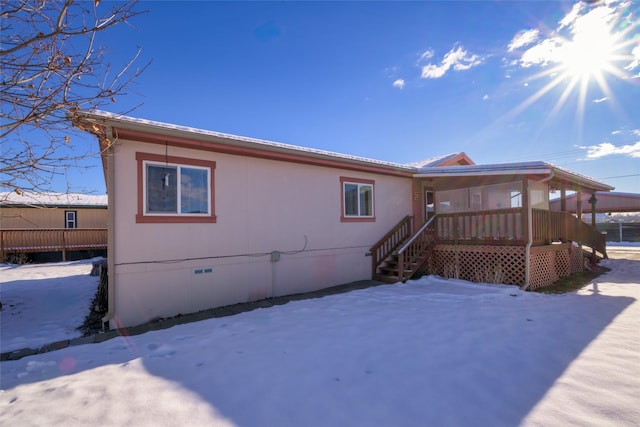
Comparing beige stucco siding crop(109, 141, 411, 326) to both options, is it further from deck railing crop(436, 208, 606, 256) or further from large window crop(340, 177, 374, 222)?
deck railing crop(436, 208, 606, 256)

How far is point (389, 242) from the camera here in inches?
372

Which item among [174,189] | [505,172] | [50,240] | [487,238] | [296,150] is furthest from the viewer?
[50,240]

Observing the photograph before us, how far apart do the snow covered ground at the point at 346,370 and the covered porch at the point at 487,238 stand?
2.36 metres

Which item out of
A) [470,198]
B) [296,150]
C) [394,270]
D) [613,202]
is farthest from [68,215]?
[613,202]

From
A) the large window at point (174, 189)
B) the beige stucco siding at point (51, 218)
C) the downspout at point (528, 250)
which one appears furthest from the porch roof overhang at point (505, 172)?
the beige stucco siding at point (51, 218)

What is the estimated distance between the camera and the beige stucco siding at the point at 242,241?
5.30 m

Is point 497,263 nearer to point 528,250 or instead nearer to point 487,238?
point 487,238

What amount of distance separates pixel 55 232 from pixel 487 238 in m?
19.8

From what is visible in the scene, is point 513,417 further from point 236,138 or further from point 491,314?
point 236,138

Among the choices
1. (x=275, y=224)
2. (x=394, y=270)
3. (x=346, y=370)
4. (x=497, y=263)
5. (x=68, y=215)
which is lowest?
(x=346, y=370)

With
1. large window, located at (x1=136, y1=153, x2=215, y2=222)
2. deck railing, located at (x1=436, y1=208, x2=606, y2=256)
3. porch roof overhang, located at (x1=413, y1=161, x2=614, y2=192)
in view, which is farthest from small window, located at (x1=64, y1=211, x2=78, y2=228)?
deck railing, located at (x1=436, y1=208, x2=606, y2=256)

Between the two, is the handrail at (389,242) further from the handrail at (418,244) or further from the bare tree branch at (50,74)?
the bare tree branch at (50,74)

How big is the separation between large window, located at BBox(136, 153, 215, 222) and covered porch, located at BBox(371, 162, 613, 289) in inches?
205

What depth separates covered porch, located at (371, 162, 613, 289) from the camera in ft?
25.7
